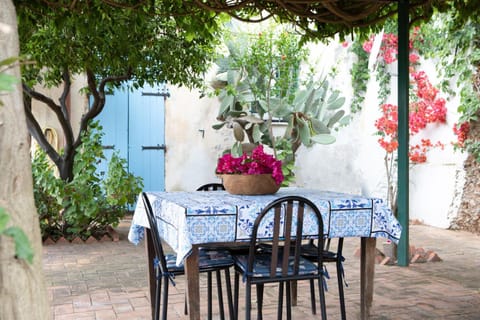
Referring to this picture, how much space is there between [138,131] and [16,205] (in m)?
6.66

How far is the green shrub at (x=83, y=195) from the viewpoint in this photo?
562cm

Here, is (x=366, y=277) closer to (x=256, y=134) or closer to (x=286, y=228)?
(x=286, y=228)

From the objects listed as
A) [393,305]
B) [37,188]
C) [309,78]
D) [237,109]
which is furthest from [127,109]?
[393,305]

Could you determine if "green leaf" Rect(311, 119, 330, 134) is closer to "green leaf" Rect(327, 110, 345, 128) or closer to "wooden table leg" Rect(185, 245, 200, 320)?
"green leaf" Rect(327, 110, 345, 128)

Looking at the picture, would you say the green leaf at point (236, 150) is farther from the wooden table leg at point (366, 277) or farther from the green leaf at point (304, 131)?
the wooden table leg at point (366, 277)

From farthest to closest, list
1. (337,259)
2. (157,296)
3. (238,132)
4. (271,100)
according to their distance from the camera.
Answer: (271,100)
(238,132)
(337,259)
(157,296)

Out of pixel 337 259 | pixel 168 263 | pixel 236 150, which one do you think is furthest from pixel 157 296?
pixel 236 150

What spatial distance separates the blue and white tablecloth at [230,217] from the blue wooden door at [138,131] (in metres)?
4.44

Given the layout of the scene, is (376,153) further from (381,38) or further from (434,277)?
(434,277)

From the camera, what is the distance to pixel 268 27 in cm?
809

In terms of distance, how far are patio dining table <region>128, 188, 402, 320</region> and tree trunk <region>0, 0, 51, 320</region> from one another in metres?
1.39

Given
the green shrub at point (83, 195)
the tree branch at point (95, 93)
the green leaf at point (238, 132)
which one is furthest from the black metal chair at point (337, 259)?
the green leaf at point (238, 132)

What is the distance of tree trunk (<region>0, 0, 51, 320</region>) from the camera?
3.09ft

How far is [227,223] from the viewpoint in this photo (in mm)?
2520
